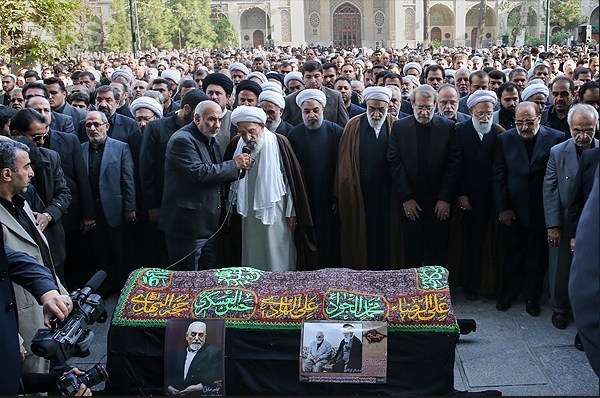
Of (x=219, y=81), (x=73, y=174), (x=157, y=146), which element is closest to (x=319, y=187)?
(x=157, y=146)

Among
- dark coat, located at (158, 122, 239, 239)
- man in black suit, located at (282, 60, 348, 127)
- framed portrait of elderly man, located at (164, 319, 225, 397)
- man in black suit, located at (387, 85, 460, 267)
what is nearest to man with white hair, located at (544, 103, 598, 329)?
man in black suit, located at (387, 85, 460, 267)

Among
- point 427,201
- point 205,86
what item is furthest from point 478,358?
point 205,86

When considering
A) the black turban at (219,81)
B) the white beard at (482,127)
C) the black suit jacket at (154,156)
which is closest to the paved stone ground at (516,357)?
the black suit jacket at (154,156)

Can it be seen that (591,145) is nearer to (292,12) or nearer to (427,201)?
(427,201)

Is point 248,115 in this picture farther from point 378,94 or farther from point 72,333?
point 72,333

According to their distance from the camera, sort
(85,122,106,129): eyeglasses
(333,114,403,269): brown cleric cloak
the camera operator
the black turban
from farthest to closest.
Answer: the black turban < (333,114,403,269): brown cleric cloak < (85,122,106,129): eyeglasses < the camera operator

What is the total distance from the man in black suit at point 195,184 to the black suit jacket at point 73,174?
85cm

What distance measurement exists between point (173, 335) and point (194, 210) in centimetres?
146

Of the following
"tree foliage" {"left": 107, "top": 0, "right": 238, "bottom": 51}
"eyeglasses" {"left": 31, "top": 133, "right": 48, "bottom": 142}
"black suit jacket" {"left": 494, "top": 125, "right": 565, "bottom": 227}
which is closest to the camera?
"eyeglasses" {"left": 31, "top": 133, "right": 48, "bottom": 142}

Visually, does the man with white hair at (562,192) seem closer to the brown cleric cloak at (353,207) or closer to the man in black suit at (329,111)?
the brown cleric cloak at (353,207)

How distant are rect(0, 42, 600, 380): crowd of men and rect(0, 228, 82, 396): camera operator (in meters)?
1.62

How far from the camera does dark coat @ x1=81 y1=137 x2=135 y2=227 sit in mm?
5574

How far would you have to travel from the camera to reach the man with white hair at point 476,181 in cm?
538

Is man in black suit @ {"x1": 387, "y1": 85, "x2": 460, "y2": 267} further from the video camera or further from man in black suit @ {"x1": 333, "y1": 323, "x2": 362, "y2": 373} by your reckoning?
the video camera
